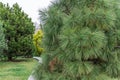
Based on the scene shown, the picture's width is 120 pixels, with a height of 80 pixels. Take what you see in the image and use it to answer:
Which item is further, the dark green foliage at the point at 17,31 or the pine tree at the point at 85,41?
the dark green foliage at the point at 17,31

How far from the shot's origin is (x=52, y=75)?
2.67 m

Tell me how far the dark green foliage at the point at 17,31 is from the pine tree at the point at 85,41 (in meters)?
10.8

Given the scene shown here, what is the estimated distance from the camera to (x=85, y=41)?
2.47 metres

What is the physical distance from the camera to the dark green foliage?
13.4m

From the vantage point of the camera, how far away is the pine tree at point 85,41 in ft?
8.21

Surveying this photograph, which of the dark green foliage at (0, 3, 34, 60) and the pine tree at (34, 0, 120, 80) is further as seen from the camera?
the dark green foliage at (0, 3, 34, 60)

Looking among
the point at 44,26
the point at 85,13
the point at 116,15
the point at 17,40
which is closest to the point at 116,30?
the point at 116,15

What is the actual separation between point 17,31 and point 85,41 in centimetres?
1145

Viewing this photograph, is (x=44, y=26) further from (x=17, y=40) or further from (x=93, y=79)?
(x=17, y=40)

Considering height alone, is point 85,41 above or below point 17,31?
below

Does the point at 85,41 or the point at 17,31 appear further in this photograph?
the point at 17,31

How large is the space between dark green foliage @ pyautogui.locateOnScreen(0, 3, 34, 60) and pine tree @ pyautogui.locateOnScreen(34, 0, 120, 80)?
1078 cm

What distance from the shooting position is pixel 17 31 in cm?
1368

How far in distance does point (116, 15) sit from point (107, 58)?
0.42m
